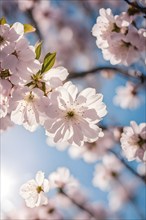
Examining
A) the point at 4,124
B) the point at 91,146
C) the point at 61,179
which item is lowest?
the point at 4,124

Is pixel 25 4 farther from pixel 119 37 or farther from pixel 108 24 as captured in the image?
pixel 119 37

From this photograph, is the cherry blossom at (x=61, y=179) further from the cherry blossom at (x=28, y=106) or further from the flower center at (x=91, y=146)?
the cherry blossom at (x=28, y=106)

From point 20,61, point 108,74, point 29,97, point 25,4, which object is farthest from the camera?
point 25,4

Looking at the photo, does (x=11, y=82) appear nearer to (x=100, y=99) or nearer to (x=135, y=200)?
(x=100, y=99)

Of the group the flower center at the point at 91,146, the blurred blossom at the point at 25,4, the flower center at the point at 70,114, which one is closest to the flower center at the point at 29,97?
the flower center at the point at 70,114

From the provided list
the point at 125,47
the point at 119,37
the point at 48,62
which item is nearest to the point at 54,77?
the point at 48,62

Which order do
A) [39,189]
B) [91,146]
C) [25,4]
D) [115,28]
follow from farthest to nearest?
[25,4] → [91,146] → [115,28] → [39,189]

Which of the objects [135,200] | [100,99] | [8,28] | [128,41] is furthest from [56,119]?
[135,200]
